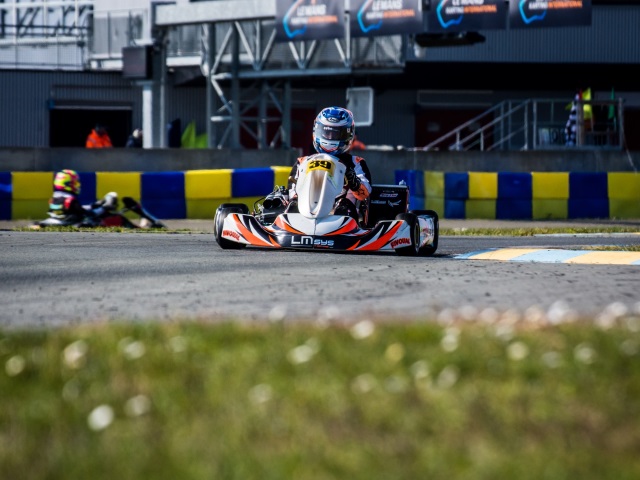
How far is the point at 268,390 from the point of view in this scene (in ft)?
14.5

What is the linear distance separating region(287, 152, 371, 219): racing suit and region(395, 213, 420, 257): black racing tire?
445 millimetres

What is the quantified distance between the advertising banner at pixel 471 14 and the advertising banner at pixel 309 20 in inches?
86.2

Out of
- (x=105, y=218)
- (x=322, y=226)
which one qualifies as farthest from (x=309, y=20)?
(x=322, y=226)

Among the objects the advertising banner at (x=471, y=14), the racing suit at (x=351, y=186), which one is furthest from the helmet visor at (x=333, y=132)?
the advertising banner at (x=471, y=14)

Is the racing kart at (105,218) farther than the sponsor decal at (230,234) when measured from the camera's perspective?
Yes

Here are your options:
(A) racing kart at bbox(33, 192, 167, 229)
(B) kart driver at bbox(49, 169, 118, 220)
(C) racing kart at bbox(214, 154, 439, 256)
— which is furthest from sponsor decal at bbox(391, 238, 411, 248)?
(B) kart driver at bbox(49, 169, 118, 220)

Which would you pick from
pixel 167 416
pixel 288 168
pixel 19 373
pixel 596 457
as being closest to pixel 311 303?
pixel 19 373

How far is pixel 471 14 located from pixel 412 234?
12580mm

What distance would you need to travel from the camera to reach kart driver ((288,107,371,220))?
38.9 feet

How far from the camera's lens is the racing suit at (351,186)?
464 inches

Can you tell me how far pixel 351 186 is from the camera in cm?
1187

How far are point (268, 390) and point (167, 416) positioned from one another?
40 centimetres

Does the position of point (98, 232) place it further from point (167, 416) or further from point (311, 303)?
point (167, 416)

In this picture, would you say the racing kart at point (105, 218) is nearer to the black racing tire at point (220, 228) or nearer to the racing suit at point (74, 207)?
the racing suit at point (74, 207)
